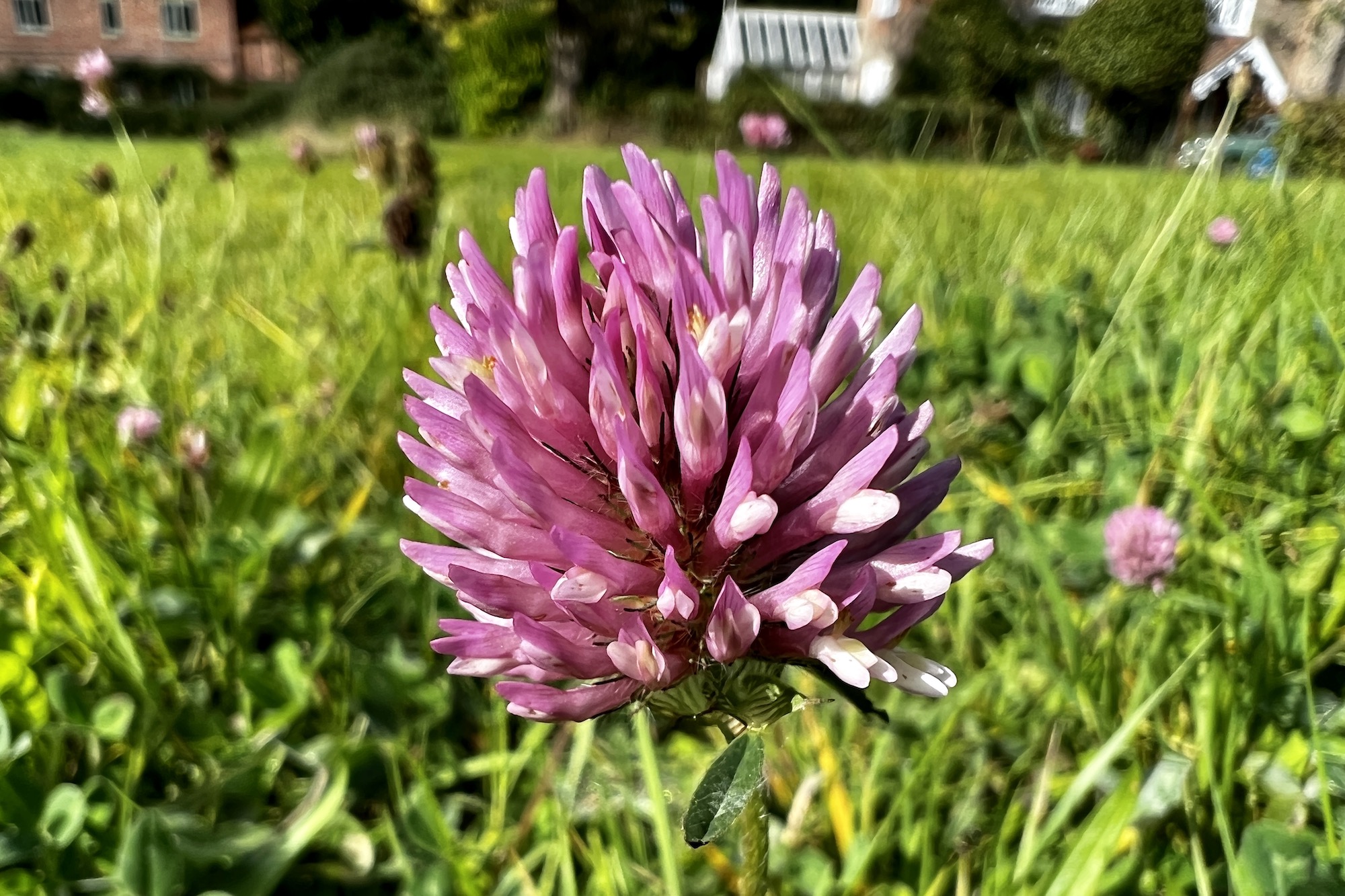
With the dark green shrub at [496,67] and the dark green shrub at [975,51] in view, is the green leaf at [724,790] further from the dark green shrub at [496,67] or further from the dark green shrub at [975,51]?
the dark green shrub at [496,67]

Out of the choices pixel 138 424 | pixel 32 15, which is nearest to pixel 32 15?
pixel 32 15

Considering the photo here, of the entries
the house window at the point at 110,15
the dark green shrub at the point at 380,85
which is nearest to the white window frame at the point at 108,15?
the house window at the point at 110,15

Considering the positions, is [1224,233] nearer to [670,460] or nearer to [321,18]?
[670,460]

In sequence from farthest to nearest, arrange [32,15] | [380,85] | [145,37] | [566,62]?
[566,62] → [380,85] → [145,37] → [32,15]

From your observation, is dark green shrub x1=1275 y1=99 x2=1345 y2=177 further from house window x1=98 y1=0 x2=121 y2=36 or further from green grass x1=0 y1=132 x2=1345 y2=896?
house window x1=98 y1=0 x2=121 y2=36

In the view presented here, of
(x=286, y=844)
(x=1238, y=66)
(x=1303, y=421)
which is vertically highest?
(x=1238, y=66)

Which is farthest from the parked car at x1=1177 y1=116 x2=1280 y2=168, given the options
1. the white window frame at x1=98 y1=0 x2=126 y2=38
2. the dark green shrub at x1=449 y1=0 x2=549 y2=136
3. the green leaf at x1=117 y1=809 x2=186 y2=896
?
the dark green shrub at x1=449 y1=0 x2=549 y2=136
